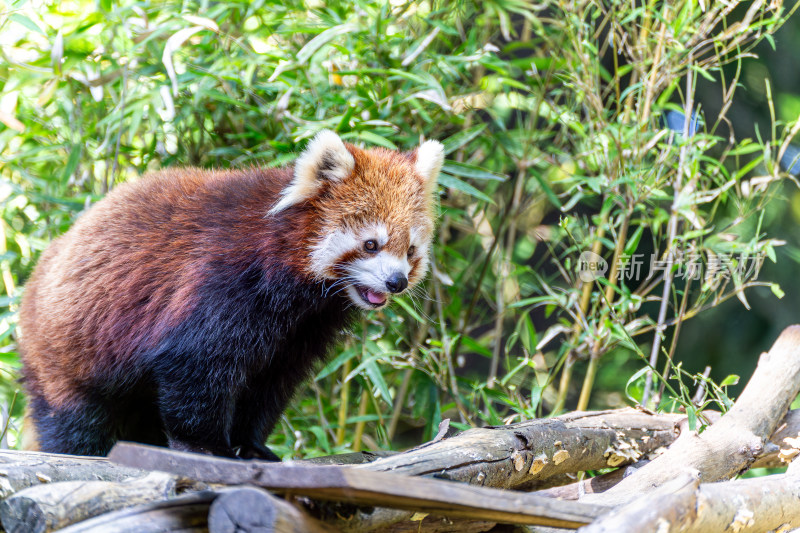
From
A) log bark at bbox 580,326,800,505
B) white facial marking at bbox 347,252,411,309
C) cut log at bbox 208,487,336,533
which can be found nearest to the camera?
cut log at bbox 208,487,336,533

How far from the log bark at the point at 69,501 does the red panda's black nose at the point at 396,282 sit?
36.2 inches

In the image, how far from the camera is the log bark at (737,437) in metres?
1.95

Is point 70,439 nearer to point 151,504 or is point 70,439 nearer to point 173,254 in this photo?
point 173,254

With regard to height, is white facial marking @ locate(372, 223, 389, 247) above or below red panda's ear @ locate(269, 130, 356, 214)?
below

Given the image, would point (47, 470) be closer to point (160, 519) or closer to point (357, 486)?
point (160, 519)

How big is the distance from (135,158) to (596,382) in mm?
2649

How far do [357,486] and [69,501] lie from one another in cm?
57

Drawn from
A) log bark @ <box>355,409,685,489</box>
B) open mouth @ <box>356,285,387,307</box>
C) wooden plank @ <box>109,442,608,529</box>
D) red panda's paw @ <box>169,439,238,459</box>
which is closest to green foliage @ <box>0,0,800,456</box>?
log bark @ <box>355,409,685,489</box>

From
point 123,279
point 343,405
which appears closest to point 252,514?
point 123,279

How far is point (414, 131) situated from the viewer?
3148 millimetres

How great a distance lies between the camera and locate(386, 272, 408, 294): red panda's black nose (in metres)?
2.18

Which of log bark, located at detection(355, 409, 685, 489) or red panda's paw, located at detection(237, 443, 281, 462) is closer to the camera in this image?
log bark, located at detection(355, 409, 685, 489)

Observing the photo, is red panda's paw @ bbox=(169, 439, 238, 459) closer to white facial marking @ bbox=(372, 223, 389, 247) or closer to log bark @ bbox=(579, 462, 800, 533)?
white facial marking @ bbox=(372, 223, 389, 247)

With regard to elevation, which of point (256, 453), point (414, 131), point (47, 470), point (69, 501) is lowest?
point (256, 453)
